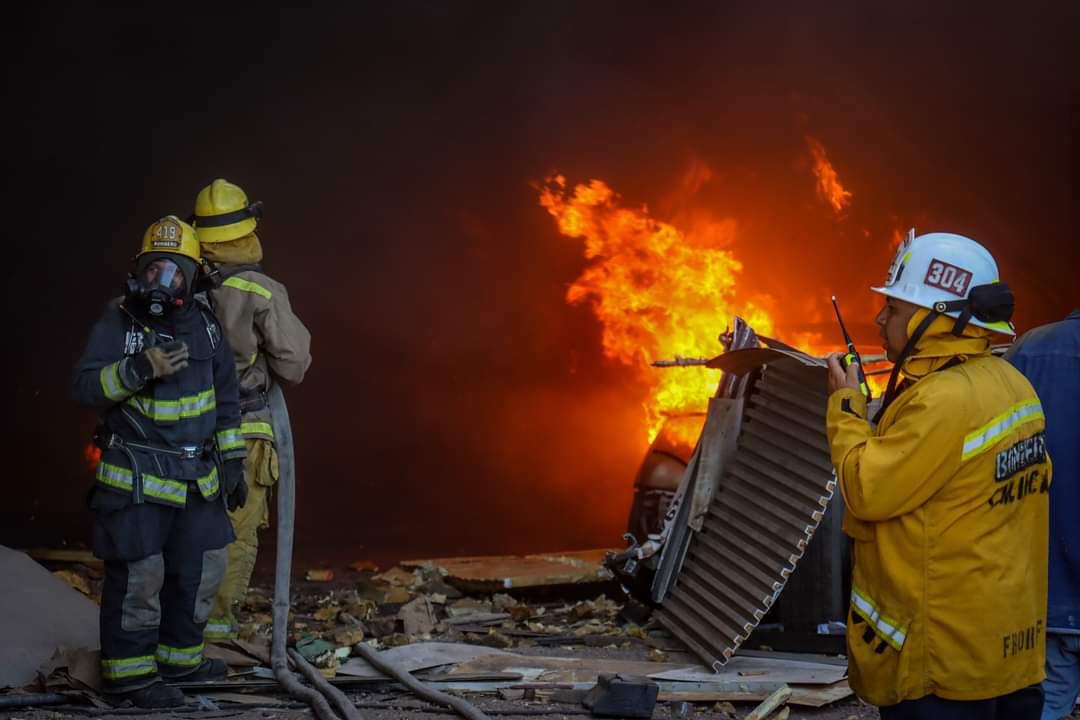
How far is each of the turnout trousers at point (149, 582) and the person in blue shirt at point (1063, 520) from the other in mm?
3183

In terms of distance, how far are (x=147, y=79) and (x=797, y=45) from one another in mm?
5576

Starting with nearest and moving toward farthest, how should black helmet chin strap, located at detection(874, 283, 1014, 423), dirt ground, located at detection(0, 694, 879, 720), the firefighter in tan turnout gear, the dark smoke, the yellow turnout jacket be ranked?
the yellow turnout jacket
black helmet chin strap, located at detection(874, 283, 1014, 423)
dirt ground, located at detection(0, 694, 879, 720)
the firefighter in tan turnout gear
the dark smoke

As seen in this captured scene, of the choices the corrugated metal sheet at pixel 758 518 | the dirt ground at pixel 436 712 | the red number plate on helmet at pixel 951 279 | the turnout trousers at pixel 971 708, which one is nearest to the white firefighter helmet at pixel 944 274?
the red number plate on helmet at pixel 951 279

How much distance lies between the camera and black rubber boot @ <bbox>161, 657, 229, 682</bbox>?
4855 mm

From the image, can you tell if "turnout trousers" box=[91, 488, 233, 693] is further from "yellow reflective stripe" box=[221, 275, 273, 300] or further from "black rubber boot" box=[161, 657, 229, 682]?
"yellow reflective stripe" box=[221, 275, 273, 300]

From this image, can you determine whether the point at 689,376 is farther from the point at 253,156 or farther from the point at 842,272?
the point at 253,156

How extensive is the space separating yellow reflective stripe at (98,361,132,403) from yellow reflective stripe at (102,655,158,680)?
1012 mm

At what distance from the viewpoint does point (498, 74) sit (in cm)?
1052

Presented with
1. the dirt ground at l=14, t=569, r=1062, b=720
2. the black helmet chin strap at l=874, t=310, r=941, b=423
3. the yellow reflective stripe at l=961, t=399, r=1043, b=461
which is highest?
the black helmet chin strap at l=874, t=310, r=941, b=423

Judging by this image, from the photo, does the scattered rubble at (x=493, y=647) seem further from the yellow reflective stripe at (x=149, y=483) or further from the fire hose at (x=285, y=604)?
the yellow reflective stripe at (x=149, y=483)

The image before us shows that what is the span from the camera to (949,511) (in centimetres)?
278

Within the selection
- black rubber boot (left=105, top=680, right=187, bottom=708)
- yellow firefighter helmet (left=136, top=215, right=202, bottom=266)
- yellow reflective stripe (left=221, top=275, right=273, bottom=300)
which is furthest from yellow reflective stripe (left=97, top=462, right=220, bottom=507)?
yellow reflective stripe (left=221, top=275, right=273, bottom=300)

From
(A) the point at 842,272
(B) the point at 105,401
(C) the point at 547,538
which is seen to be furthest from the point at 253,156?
(B) the point at 105,401

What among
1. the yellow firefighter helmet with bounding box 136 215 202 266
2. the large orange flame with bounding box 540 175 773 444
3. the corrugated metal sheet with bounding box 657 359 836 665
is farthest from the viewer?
the large orange flame with bounding box 540 175 773 444
